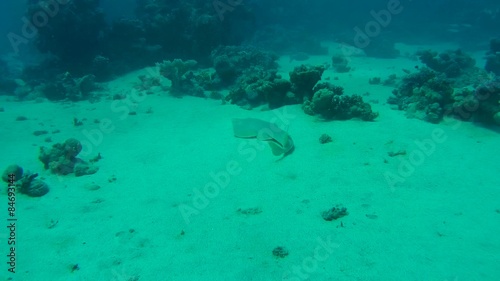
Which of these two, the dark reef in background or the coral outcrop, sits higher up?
the dark reef in background

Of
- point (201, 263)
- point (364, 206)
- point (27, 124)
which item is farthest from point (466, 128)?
point (27, 124)

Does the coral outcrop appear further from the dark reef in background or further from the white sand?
the dark reef in background

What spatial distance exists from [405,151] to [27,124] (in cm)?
1237

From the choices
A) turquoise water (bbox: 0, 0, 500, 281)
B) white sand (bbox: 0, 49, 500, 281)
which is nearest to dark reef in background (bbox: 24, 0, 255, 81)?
turquoise water (bbox: 0, 0, 500, 281)

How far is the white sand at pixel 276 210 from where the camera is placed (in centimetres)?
417

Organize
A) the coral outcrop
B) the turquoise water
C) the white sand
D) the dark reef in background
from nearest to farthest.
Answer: the white sand
the turquoise water
the coral outcrop
the dark reef in background

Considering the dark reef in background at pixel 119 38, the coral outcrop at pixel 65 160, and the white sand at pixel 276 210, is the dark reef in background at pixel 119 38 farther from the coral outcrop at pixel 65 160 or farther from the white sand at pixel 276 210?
the coral outcrop at pixel 65 160

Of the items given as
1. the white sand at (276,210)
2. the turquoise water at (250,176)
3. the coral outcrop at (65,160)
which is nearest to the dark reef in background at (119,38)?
the turquoise water at (250,176)

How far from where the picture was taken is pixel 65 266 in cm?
444

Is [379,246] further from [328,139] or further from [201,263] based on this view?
[328,139]

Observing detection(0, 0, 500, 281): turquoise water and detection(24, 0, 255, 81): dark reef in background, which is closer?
detection(0, 0, 500, 281): turquoise water

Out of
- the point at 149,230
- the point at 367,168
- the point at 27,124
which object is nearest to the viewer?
the point at 149,230

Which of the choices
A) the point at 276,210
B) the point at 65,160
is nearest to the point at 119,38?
the point at 65,160

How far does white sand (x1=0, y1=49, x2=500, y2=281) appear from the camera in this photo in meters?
4.17
